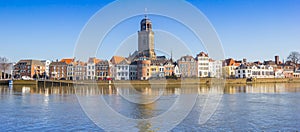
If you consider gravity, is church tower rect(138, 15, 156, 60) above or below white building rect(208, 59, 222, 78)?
above

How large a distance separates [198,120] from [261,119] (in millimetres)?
3919

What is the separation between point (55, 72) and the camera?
328 feet

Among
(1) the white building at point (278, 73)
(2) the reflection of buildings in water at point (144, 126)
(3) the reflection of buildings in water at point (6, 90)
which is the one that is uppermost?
(1) the white building at point (278, 73)

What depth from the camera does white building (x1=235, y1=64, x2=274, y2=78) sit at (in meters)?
105

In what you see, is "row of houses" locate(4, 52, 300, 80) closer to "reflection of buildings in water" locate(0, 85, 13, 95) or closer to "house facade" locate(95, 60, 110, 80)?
"house facade" locate(95, 60, 110, 80)

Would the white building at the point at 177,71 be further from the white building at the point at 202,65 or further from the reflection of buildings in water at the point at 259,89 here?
the reflection of buildings in water at the point at 259,89

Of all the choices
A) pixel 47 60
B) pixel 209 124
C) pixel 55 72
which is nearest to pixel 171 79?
pixel 55 72

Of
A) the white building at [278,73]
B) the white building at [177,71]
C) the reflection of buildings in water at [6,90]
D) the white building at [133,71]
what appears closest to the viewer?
the reflection of buildings in water at [6,90]

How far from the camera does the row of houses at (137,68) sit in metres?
92.1

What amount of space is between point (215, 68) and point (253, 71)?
14619mm

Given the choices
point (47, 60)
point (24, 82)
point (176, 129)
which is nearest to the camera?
point (176, 129)

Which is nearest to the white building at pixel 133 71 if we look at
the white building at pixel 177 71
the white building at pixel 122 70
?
the white building at pixel 122 70

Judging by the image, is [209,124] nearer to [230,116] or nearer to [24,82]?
[230,116]

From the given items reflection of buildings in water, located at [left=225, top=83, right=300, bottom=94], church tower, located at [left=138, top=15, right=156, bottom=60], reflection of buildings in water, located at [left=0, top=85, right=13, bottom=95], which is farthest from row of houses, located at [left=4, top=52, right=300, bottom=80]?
reflection of buildings in water, located at [left=0, top=85, right=13, bottom=95]
